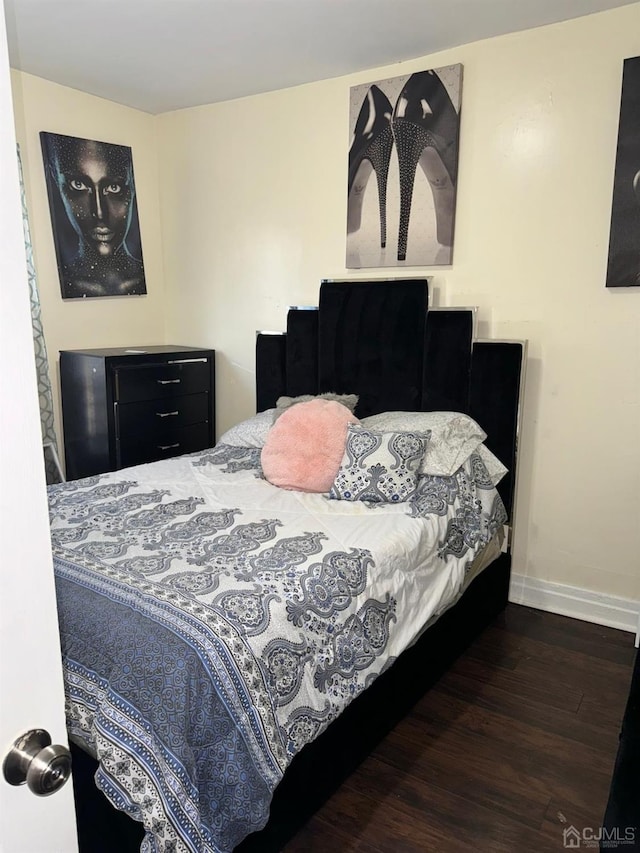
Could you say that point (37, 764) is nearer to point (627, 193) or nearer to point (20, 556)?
point (20, 556)

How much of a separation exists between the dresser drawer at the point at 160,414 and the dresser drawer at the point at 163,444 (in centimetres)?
3

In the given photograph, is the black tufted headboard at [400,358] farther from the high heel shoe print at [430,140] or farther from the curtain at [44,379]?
the curtain at [44,379]

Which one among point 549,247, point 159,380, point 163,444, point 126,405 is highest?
point 549,247

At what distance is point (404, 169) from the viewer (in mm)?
2990

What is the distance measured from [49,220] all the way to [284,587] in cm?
271

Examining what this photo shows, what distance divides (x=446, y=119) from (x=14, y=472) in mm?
2854

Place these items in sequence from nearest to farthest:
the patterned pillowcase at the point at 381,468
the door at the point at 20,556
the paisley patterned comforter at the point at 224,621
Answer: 1. the door at the point at 20,556
2. the paisley patterned comforter at the point at 224,621
3. the patterned pillowcase at the point at 381,468

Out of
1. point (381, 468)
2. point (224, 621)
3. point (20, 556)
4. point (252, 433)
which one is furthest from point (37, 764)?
point (252, 433)

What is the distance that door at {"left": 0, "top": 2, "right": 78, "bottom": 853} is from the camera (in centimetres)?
55

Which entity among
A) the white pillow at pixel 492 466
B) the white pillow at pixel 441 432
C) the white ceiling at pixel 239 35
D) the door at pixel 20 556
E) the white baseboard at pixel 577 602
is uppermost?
the white ceiling at pixel 239 35

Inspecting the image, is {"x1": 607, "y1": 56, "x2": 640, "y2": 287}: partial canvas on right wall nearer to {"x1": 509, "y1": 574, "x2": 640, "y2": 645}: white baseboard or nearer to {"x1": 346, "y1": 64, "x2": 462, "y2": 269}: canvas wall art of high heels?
{"x1": 346, "y1": 64, "x2": 462, "y2": 269}: canvas wall art of high heels

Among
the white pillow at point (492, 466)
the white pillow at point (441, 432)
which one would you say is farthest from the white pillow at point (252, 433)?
the white pillow at point (492, 466)

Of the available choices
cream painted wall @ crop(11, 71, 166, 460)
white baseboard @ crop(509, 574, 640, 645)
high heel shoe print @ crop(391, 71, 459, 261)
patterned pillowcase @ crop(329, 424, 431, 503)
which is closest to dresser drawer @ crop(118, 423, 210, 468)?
cream painted wall @ crop(11, 71, 166, 460)

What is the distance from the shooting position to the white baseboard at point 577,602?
270 cm
